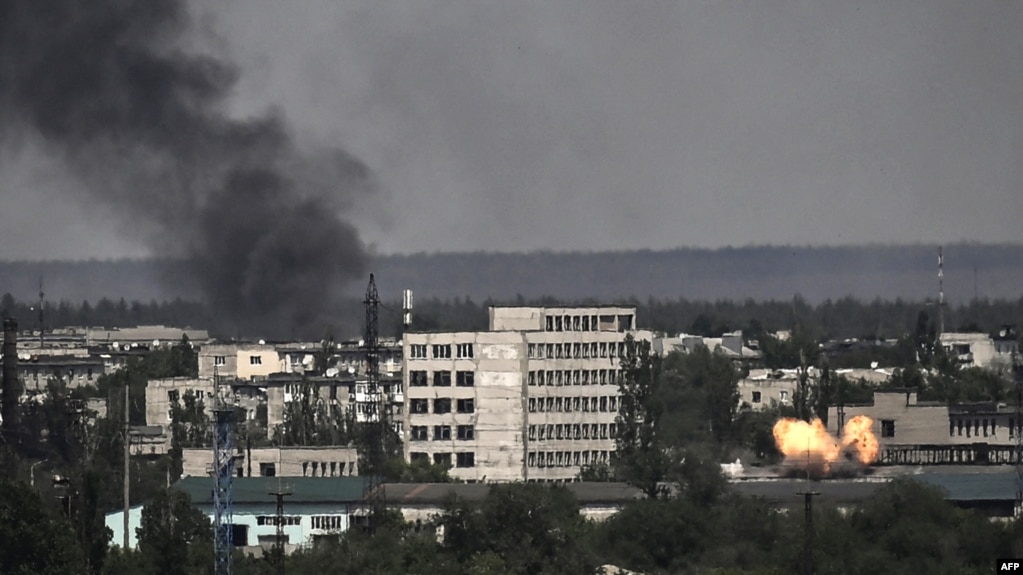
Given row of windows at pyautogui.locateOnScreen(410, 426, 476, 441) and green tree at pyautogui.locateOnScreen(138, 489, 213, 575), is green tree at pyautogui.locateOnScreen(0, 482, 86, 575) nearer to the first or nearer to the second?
green tree at pyautogui.locateOnScreen(138, 489, 213, 575)

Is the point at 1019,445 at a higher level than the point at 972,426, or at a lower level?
lower

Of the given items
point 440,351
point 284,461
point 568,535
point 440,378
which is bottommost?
point 568,535

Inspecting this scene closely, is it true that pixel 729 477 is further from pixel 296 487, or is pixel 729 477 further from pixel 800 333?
pixel 800 333

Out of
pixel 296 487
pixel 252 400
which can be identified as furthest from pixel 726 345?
pixel 296 487

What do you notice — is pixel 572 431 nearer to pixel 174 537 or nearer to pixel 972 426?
pixel 972 426

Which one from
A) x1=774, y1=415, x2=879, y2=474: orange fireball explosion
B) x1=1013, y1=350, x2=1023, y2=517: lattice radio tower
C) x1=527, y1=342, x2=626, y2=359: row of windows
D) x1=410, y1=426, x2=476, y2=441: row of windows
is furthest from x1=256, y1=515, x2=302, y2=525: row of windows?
x1=527, y1=342, x2=626, y2=359: row of windows

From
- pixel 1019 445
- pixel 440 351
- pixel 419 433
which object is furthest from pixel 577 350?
pixel 1019 445
